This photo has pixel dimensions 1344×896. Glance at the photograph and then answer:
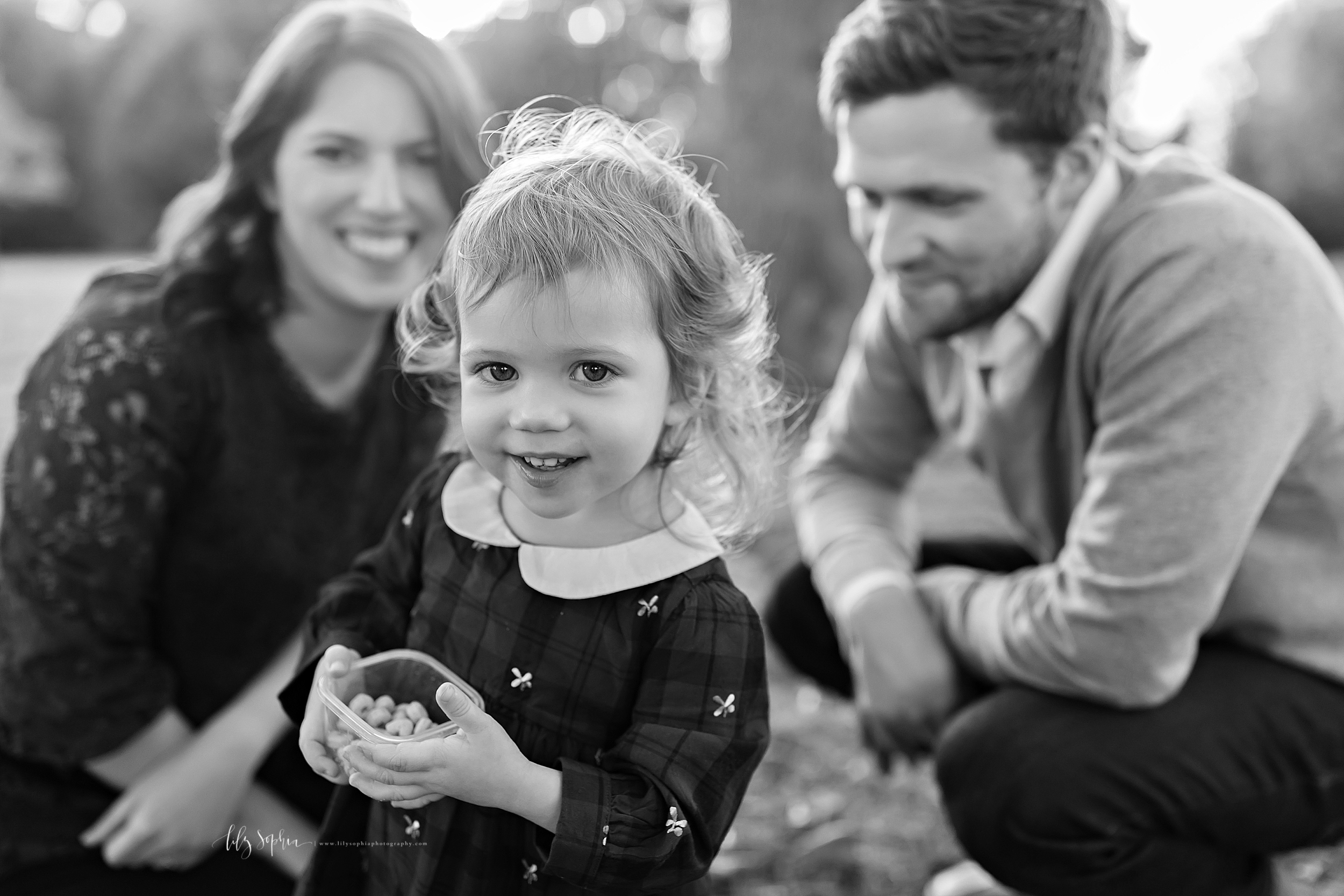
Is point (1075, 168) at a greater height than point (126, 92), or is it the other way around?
point (1075, 168)

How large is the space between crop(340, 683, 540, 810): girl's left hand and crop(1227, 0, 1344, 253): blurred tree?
14.2 meters

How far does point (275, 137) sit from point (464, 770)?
1373 mm

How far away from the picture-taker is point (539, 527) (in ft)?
4.41

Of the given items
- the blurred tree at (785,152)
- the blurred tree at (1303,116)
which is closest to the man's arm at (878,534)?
the blurred tree at (785,152)

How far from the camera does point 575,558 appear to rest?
1.29 metres

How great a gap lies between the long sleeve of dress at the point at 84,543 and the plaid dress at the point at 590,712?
23.2 inches

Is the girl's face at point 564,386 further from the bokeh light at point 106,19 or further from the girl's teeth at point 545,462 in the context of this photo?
the bokeh light at point 106,19

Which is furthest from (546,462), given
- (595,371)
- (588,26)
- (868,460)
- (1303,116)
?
(1303,116)

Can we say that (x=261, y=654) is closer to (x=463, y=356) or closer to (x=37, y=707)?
(x=37, y=707)

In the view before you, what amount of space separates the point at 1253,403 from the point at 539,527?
1.15 meters

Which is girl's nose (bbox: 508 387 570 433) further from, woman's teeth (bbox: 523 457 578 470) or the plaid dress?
the plaid dress

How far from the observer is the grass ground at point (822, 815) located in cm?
243

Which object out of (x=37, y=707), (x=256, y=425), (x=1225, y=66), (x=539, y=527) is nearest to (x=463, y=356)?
(x=539, y=527)

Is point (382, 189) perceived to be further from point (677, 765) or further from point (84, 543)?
point (677, 765)
